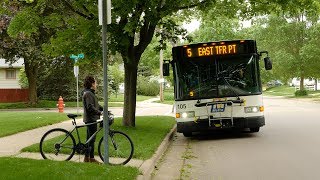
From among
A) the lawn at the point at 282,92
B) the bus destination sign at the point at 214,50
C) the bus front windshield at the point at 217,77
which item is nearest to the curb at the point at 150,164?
the bus front windshield at the point at 217,77

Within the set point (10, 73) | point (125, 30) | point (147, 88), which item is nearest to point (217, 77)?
point (125, 30)

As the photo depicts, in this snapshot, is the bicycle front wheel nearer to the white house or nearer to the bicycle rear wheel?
the bicycle rear wheel

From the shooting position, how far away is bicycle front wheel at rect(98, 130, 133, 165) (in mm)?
9227

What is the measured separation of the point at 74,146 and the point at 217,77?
20.9ft

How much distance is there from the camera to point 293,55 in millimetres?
54031

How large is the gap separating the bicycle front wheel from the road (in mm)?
708

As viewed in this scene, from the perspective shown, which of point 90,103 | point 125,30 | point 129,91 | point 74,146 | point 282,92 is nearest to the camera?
point 90,103

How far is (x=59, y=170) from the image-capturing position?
25.9 ft

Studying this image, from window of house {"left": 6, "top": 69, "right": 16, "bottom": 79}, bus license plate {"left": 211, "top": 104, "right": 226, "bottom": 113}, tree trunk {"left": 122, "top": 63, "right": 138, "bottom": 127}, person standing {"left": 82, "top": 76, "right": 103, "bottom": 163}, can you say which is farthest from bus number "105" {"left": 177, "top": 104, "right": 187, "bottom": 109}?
window of house {"left": 6, "top": 69, "right": 16, "bottom": 79}

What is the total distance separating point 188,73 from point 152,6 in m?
2.40

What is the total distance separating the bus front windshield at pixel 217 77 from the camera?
14.5m

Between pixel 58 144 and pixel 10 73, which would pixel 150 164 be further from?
pixel 10 73

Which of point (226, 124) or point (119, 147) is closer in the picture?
point (119, 147)

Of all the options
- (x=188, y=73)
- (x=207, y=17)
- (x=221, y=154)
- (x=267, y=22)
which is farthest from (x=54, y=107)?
(x=267, y=22)
